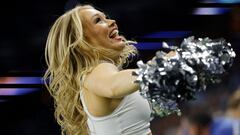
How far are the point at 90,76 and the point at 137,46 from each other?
175 centimetres

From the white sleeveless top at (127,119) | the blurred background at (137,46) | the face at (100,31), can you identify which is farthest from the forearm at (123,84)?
the blurred background at (137,46)

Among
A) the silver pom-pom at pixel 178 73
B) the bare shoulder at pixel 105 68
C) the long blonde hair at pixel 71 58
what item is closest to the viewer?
the silver pom-pom at pixel 178 73

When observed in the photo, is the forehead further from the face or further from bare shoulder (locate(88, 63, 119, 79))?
bare shoulder (locate(88, 63, 119, 79))

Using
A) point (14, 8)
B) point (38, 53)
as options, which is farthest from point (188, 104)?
point (14, 8)

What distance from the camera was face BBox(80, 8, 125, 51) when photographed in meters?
2.29

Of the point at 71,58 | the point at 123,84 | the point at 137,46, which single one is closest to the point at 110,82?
the point at 123,84

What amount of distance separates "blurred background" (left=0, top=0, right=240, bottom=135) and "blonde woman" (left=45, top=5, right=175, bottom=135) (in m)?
1.39

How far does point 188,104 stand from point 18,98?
1.09 metres

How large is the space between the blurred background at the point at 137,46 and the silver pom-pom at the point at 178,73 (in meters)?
1.84

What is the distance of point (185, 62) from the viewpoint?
5.91ft

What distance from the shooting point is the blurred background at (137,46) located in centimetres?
373

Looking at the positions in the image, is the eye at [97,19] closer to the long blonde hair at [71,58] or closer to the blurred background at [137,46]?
the long blonde hair at [71,58]

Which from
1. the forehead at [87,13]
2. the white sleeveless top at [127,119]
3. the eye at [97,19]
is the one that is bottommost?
the white sleeveless top at [127,119]

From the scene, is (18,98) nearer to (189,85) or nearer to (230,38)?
(230,38)
